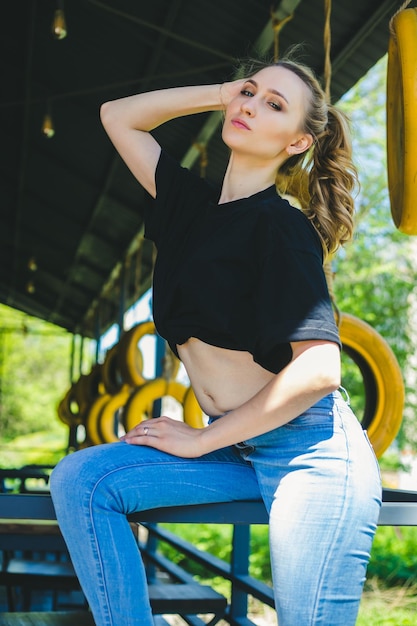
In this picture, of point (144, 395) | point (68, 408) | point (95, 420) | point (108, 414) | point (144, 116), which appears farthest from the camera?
point (68, 408)

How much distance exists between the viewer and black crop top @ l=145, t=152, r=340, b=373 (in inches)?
54.9

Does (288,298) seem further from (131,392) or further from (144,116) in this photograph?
(131,392)

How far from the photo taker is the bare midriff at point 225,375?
1524 millimetres

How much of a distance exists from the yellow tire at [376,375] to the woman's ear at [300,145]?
1209 mm

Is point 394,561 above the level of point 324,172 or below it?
below

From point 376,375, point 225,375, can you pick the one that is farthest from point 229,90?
point 376,375

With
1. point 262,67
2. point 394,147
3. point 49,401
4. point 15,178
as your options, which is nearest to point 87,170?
point 15,178

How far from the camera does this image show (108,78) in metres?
6.54

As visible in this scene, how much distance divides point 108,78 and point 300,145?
16.8 feet

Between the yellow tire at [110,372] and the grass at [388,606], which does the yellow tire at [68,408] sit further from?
the grass at [388,606]

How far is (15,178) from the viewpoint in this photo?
413 inches

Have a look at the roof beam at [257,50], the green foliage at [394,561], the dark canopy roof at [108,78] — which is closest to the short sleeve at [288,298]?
the dark canopy roof at [108,78]

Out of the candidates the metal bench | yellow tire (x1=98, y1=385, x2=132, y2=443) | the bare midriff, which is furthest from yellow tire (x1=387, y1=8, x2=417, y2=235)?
yellow tire (x1=98, y1=385, x2=132, y2=443)

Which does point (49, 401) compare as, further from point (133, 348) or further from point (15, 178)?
point (133, 348)
